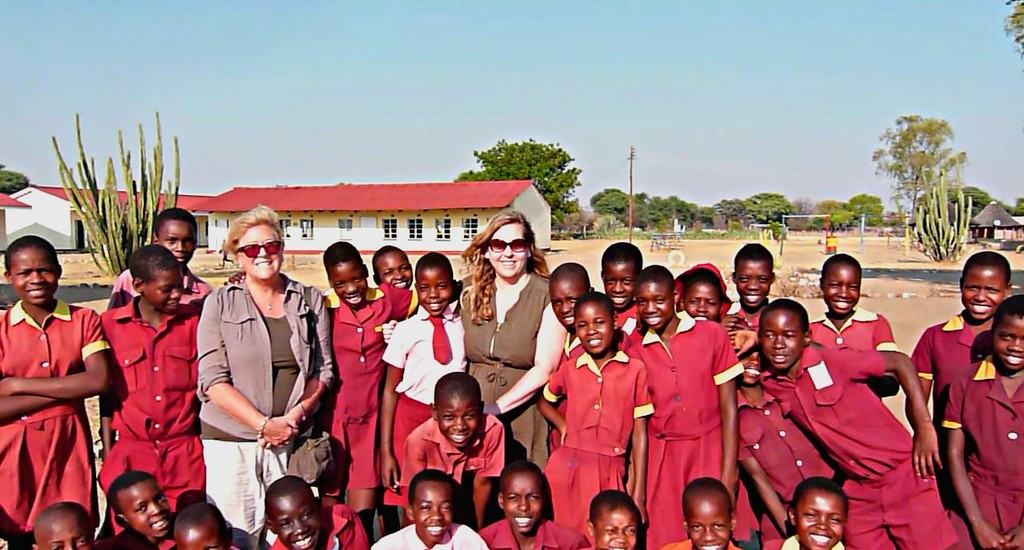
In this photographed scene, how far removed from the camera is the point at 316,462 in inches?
133

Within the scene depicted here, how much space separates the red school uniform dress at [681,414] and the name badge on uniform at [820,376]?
293 mm

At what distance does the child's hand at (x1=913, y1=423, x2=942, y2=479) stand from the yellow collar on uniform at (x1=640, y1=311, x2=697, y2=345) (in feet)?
3.38

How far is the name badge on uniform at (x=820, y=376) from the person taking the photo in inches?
127

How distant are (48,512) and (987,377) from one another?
3703 mm

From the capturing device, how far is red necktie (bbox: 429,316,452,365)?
3.66 metres

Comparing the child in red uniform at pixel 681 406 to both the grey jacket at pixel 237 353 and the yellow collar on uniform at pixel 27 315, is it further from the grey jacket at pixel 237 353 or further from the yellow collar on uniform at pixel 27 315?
the yellow collar on uniform at pixel 27 315

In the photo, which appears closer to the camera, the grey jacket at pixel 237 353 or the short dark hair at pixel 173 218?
the grey jacket at pixel 237 353

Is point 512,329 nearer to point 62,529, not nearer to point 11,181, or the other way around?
point 62,529

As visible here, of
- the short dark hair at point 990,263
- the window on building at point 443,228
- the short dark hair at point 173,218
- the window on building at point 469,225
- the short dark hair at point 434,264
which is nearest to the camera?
the short dark hair at point 990,263

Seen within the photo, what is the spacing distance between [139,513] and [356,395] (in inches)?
41.9

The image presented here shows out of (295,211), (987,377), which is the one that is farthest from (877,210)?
(987,377)

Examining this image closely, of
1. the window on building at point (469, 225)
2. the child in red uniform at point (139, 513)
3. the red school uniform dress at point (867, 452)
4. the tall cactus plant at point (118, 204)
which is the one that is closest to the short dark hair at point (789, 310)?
the red school uniform dress at point (867, 452)

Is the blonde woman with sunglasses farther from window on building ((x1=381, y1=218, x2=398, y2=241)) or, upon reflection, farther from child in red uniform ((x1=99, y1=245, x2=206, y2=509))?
window on building ((x1=381, y1=218, x2=398, y2=241))

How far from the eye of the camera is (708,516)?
299cm
